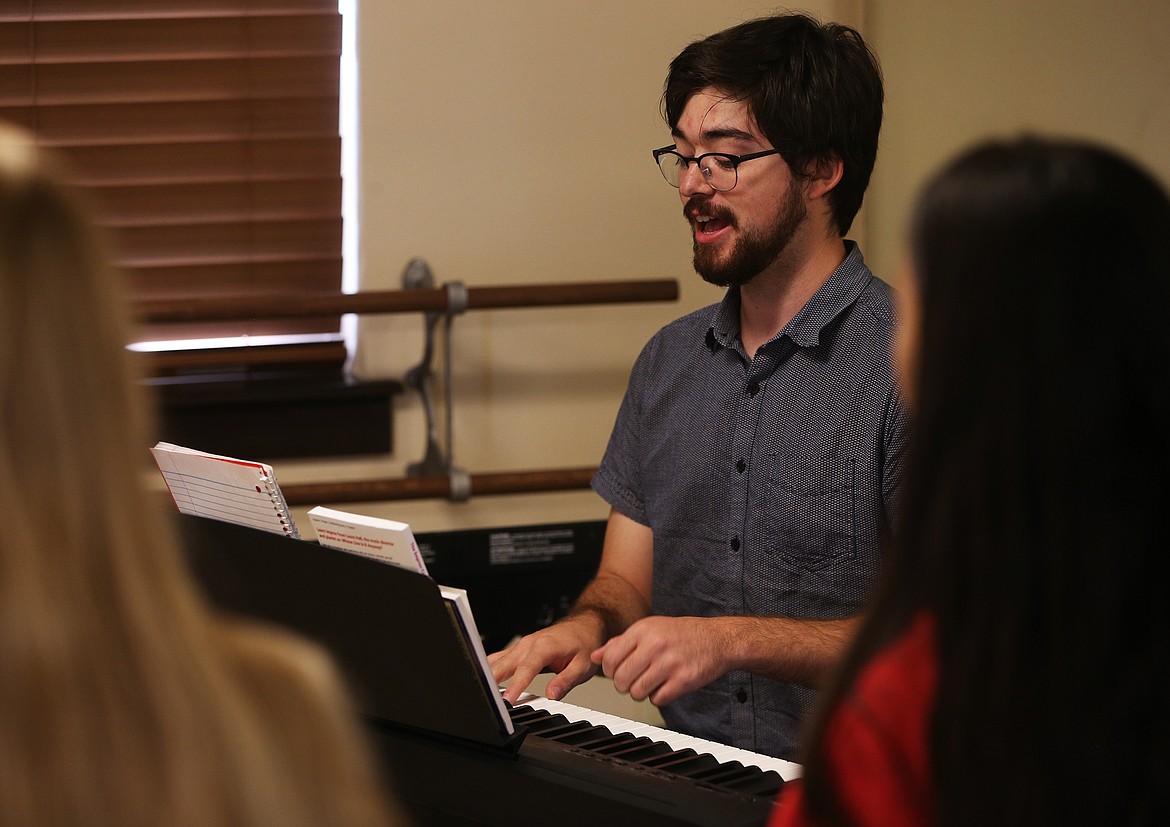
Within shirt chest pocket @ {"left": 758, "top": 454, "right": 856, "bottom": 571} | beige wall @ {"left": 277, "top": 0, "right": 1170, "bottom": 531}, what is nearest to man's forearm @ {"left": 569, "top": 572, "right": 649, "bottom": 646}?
shirt chest pocket @ {"left": 758, "top": 454, "right": 856, "bottom": 571}

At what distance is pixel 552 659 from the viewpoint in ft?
4.79

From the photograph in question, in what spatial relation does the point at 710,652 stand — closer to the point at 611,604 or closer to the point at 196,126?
the point at 611,604

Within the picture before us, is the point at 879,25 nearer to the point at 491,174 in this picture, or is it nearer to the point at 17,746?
the point at 491,174

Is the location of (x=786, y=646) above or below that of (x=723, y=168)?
below

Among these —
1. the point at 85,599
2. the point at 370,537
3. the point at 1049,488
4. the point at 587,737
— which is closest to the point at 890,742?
the point at 1049,488

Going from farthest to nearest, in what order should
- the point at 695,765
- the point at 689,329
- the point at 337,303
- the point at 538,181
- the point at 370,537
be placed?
1. the point at 538,181
2. the point at 337,303
3. the point at 689,329
4. the point at 695,765
5. the point at 370,537

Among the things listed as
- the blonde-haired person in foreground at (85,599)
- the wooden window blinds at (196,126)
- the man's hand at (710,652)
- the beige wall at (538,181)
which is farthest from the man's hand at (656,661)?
the wooden window blinds at (196,126)

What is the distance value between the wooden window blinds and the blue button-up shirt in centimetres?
91

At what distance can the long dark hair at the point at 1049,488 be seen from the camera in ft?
2.10

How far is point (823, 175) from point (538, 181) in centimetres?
83

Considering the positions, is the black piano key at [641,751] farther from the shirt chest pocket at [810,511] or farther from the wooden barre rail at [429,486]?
the wooden barre rail at [429,486]

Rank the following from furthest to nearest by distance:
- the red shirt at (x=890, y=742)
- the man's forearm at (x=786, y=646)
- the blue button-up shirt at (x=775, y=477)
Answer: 1. the blue button-up shirt at (x=775, y=477)
2. the man's forearm at (x=786, y=646)
3. the red shirt at (x=890, y=742)

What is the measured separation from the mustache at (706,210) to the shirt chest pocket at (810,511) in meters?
0.31

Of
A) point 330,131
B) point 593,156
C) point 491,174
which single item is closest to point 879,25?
point 593,156
